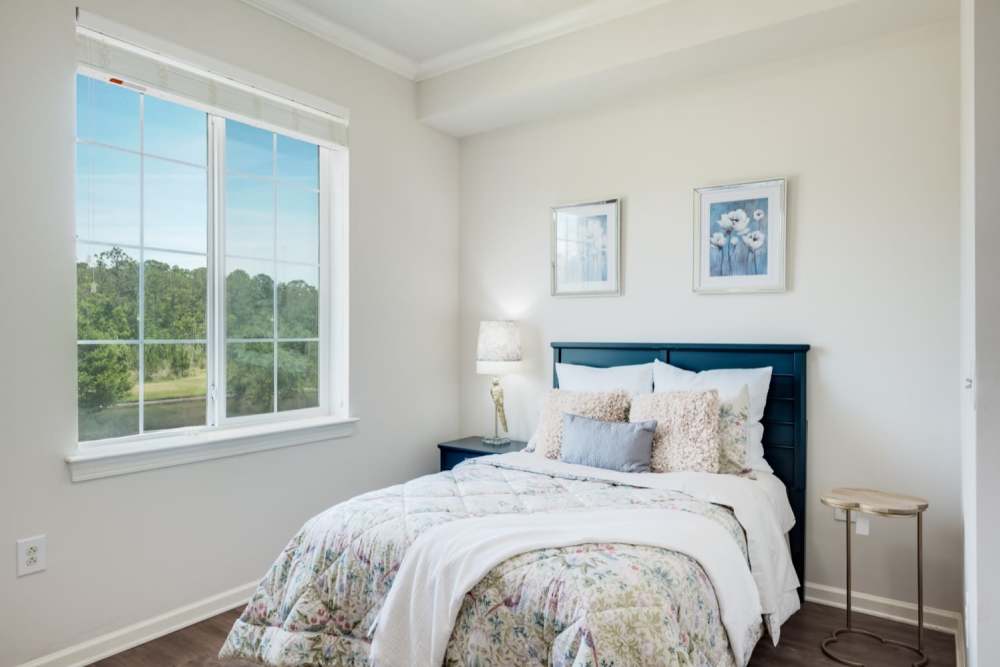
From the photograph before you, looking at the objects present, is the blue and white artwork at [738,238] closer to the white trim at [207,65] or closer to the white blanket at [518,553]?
the white blanket at [518,553]

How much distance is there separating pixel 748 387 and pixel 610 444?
748 millimetres

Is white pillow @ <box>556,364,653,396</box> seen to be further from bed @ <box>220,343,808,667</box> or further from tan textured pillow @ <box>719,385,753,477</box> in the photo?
bed @ <box>220,343,808,667</box>

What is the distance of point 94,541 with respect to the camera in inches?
99.0

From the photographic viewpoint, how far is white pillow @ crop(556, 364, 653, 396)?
341 cm

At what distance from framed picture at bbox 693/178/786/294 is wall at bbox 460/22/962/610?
7 cm

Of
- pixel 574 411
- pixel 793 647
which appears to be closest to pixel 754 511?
pixel 793 647

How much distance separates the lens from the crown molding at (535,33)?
3.17 meters

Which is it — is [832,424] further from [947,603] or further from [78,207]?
[78,207]

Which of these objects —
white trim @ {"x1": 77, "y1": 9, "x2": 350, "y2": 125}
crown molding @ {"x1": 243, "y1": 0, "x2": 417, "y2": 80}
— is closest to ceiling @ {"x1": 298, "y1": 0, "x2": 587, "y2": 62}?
crown molding @ {"x1": 243, "y1": 0, "x2": 417, "y2": 80}

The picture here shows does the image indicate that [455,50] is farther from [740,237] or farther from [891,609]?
[891,609]

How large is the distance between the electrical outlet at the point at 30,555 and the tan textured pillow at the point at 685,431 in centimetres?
240

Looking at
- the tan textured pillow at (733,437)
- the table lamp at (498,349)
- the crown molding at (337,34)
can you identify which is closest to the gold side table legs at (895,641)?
the tan textured pillow at (733,437)

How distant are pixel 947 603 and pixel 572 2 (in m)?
3.21

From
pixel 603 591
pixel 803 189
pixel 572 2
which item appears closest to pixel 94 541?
pixel 603 591
